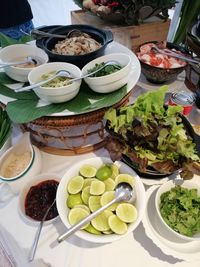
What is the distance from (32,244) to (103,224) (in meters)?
0.21

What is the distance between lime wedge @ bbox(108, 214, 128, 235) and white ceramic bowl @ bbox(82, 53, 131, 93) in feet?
1.25

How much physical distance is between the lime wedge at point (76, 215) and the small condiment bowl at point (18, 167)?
0.61 feet

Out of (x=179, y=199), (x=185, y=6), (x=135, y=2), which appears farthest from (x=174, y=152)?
(x=185, y=6)

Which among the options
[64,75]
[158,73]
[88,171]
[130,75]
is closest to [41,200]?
[88,171]

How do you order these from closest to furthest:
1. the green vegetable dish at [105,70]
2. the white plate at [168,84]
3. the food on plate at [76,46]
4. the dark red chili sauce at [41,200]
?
the dark red chili sauce at [41,200]
the green vegetable dish at [105,70]
the food on plate at [76,46]
the white plate at [168,84]

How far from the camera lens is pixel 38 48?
841mm

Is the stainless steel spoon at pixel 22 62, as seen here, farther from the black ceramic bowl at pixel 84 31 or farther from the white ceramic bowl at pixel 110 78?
the white ceramic bowl at pixel 110 78

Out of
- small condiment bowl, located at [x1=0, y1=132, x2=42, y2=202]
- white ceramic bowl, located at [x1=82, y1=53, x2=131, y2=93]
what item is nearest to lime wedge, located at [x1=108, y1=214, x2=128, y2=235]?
small condiment bowl, located at [x1=0, y1=132, x2=42, y2=202]

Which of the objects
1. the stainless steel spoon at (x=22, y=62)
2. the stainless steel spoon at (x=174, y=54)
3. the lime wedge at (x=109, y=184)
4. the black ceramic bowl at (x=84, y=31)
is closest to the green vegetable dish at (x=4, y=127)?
the stainless steel spoon at (x=22, y=62)

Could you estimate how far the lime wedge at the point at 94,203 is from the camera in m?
0.57

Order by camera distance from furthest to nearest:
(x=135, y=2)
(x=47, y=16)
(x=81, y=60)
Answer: (x=47, y=16)
(x=135, y=2)
(x=81, y=60)

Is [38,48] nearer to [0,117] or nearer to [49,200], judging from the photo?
[0,117]

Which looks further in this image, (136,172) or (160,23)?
(160,23)

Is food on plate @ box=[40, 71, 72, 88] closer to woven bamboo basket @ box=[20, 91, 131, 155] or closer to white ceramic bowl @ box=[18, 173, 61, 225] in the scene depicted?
woven bamboo basket @ box=[20, 91, 131, 155]
